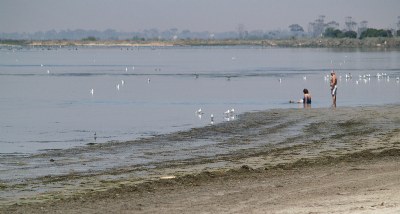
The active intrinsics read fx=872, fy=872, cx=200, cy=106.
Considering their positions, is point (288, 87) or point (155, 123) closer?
point (155, 123)

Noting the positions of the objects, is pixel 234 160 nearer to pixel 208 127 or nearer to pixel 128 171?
pixel 128 171

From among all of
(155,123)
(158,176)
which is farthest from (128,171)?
(155,123)

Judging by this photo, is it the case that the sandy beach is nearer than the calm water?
Yes

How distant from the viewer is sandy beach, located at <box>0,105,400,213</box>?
1462cm

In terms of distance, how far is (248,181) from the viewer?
17.7 metres

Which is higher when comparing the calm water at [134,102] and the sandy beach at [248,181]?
the sandy beach at [248,181]

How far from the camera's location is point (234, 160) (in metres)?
22.3

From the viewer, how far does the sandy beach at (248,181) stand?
1462 centimetres

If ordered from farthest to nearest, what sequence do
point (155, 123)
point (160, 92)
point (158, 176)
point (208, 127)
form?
point (160, 92) → point (155, 123) → point (208, 127) → point (158, 176)

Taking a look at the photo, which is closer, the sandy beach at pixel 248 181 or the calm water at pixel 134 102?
the sandy beach at pixel 248 181

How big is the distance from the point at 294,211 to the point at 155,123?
22.6 m

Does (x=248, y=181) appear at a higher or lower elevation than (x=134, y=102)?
higher

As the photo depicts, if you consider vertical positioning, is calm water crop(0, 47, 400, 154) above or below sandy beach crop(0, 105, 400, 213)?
below

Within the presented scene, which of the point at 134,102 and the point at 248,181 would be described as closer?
the point at 248,181
